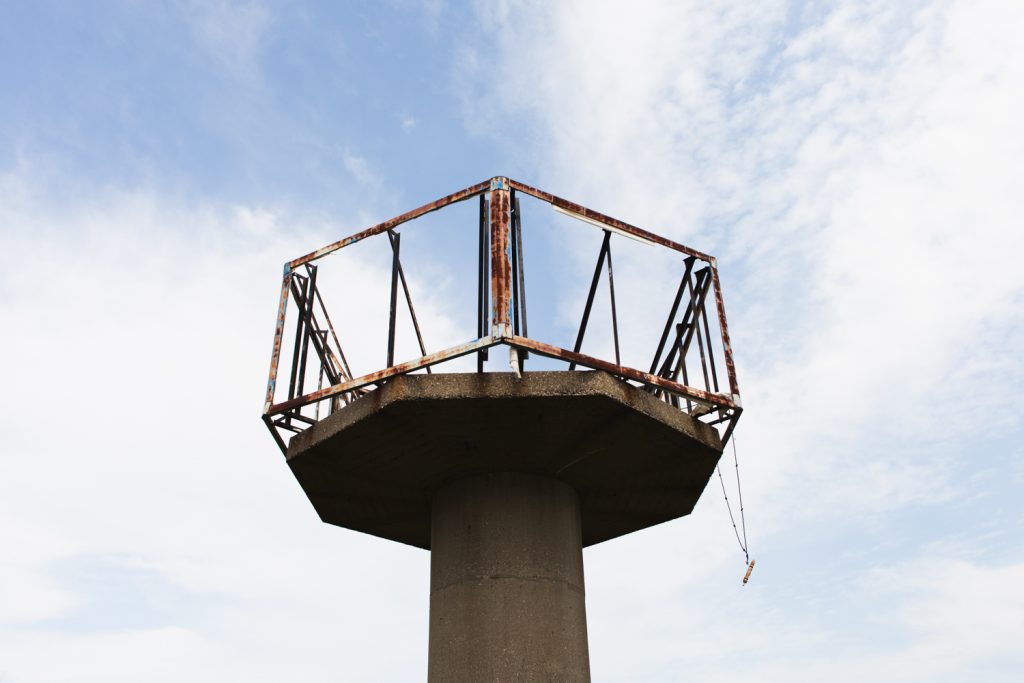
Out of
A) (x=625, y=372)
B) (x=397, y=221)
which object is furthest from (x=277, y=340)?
(x=625, y=372)

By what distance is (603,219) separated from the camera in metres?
8.06

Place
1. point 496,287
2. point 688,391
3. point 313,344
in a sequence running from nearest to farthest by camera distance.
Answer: point 496,287 < point 688,391 < point 313,344

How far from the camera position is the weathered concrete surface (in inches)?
281

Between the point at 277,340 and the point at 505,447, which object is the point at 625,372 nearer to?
the point at 505,447

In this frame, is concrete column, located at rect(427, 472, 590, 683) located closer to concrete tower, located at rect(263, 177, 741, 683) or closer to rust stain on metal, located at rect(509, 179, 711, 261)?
concrete tower, located at rect(263, 177, 741, 683)

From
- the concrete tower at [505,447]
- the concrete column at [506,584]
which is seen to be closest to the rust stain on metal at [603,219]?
the concrete tower at [505,447]

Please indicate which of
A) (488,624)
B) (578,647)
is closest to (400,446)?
(488,624)

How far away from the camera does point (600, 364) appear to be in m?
7.20

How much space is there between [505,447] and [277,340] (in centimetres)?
251

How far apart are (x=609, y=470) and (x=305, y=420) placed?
2.97 m

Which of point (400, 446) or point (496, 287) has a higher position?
point (496, 287)

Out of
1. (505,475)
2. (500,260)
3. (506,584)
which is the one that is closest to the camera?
(500,260)

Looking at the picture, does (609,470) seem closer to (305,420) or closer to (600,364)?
(600,364)

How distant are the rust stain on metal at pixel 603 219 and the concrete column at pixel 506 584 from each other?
8.32ft
